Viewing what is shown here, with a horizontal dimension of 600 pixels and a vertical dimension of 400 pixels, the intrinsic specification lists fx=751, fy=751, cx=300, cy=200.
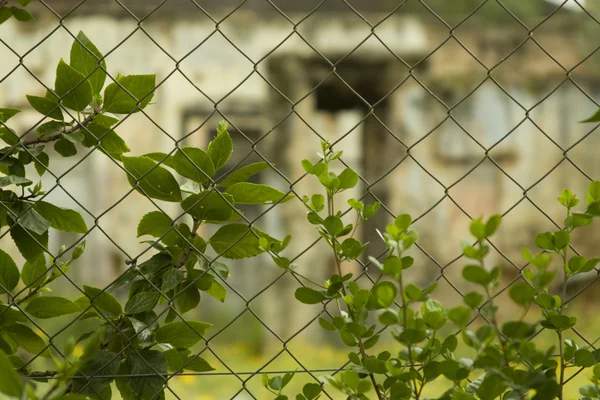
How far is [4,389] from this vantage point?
802 millimetres

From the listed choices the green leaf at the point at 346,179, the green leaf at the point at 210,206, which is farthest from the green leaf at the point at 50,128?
the green leaf at the point at 346,179

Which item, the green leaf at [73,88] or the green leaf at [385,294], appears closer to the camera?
the green leaf at [385,294]

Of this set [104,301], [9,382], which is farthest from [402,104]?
[9,382]

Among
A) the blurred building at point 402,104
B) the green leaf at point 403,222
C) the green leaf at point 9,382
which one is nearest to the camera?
the green leaf at point 9,382

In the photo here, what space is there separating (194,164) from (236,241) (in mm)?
135

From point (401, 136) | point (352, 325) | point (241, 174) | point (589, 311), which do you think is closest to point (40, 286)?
point (241, 174)

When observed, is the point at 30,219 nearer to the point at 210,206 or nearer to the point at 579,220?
the point at 210,206

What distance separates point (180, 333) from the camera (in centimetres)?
112

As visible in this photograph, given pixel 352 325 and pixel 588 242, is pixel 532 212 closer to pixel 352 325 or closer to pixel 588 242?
pixel 588 242

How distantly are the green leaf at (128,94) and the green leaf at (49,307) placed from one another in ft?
0.99

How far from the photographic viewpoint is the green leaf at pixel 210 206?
1.11m

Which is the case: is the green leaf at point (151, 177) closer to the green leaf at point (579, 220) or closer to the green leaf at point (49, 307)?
the green leaf at point (49, 307)

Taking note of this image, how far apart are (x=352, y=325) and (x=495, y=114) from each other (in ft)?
22.2

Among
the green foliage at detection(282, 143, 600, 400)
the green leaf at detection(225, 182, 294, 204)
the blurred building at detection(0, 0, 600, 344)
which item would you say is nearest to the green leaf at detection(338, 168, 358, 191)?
the green foliage at detection(282, 143, 600, 400)
